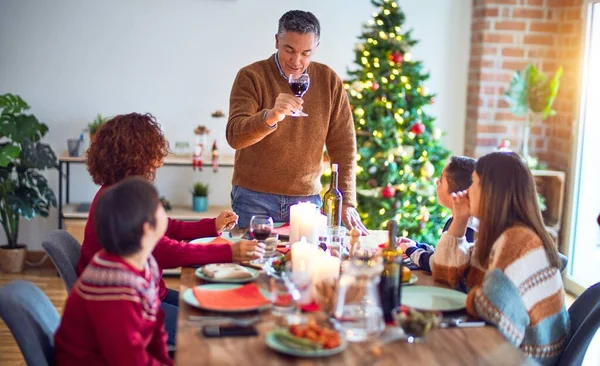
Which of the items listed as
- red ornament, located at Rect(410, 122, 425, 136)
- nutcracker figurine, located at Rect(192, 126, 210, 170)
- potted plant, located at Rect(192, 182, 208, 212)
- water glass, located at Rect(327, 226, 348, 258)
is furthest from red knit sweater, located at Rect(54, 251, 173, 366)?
potted plant, located at Rect(192, 182, 208, 212)

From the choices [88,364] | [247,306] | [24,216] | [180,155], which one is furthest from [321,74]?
[24,216]

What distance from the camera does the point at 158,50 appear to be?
18.0ft

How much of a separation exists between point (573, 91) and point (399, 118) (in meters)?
1.23

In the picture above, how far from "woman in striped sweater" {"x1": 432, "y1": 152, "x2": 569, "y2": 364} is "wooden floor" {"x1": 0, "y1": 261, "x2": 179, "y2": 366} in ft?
8.11

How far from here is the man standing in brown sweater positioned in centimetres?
329

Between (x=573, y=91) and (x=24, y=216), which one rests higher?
(x=573, y=91)

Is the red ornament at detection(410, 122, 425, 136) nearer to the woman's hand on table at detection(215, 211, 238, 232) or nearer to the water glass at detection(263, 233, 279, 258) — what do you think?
the woman's hand on table at detection(215, 211, 238, 232)

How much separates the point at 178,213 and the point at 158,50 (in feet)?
3.64

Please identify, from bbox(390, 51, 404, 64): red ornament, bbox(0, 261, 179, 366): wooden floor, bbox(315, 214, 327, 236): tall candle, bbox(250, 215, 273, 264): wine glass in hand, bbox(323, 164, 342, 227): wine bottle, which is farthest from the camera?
bbox(390, 51, 404, 64): red ornament

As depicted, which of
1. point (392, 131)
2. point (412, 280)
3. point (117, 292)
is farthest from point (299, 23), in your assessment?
point (392, 131)

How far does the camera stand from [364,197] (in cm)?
502

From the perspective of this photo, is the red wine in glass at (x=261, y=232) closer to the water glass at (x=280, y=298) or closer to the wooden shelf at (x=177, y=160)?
the water glass at (x=280, y=298)

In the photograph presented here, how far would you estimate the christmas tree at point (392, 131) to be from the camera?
194 inches

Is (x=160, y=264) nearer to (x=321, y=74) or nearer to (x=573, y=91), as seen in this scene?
(x=321, y=74)
